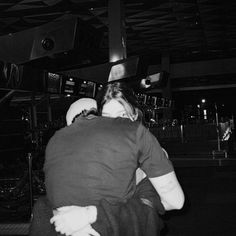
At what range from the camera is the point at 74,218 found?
1303 millimetres

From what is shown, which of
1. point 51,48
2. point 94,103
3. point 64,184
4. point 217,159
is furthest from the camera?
point 217,159

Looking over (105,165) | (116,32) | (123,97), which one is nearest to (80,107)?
(123,97)

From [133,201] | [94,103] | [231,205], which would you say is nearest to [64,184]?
[133,201]

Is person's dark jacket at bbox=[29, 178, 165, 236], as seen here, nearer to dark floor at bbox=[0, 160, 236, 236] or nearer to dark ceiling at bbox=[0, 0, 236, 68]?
dark floor at bbox=[0, 160, 236, 236]

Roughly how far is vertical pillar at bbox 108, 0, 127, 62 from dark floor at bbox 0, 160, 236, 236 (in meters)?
3.68

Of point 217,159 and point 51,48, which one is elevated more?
point 51,48

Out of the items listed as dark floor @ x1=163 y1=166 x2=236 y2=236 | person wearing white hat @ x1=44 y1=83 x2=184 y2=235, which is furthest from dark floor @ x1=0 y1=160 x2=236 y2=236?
person wearing white hat @ x1=44 y1=83 x2=184 y2=235

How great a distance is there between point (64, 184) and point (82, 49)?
617cm

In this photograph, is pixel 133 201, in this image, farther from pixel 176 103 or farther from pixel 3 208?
pixel 176 103

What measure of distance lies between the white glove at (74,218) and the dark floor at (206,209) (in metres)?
3.33

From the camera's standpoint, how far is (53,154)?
56.0 inches

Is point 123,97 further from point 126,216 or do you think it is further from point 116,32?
point 116,32

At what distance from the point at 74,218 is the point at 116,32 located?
9263 mm

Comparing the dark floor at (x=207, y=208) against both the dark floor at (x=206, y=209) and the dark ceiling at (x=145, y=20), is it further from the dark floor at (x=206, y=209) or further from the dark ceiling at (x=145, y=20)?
the dark ceiling at (x=145, y=20)
